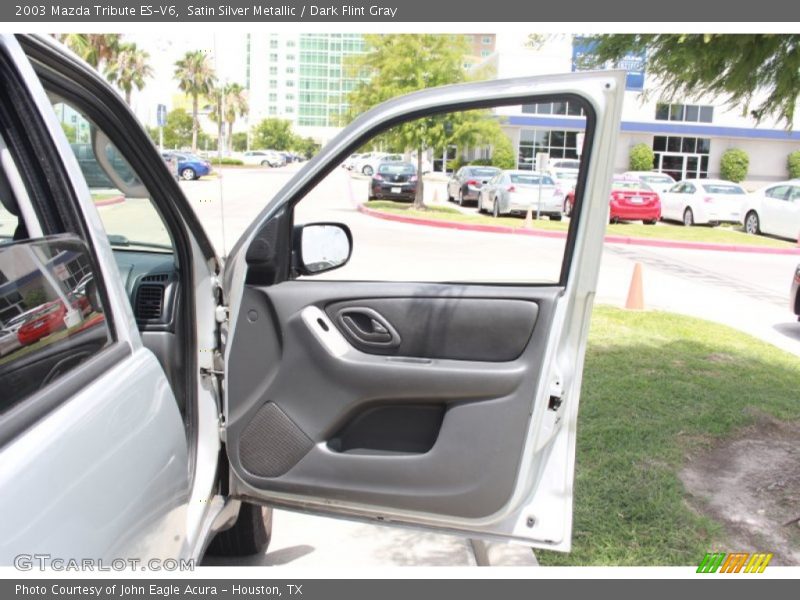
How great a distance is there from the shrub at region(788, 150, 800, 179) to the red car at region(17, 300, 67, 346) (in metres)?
50.7

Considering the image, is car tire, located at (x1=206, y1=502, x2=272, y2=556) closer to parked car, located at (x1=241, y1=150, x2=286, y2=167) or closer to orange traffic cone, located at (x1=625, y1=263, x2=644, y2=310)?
orange traffic cone, located at (x1=625, y1=263, x2=644, y2=310)

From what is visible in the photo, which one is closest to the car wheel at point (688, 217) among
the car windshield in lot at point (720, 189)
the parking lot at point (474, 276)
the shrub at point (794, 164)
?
the car windshield in lot at point (720, 189)

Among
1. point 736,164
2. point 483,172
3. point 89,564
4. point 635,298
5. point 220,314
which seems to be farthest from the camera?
point 736,164

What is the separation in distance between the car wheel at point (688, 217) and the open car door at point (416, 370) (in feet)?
70.6

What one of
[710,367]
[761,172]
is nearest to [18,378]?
[710,367]

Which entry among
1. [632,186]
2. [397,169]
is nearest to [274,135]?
[397,169]

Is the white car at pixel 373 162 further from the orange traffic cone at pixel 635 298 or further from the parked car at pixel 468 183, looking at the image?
the orange traffic cone at pixel 635 298

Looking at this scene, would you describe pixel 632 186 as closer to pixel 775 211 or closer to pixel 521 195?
pixel 521 195

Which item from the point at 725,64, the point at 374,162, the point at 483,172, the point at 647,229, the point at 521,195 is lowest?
the point at 647,229

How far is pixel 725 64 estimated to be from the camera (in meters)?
4.50

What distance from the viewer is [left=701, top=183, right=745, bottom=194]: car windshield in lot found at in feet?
74.5

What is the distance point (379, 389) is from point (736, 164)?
47.3 m

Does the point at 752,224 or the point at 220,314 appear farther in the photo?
the point at 752,224

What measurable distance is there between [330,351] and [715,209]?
71.2 ft
